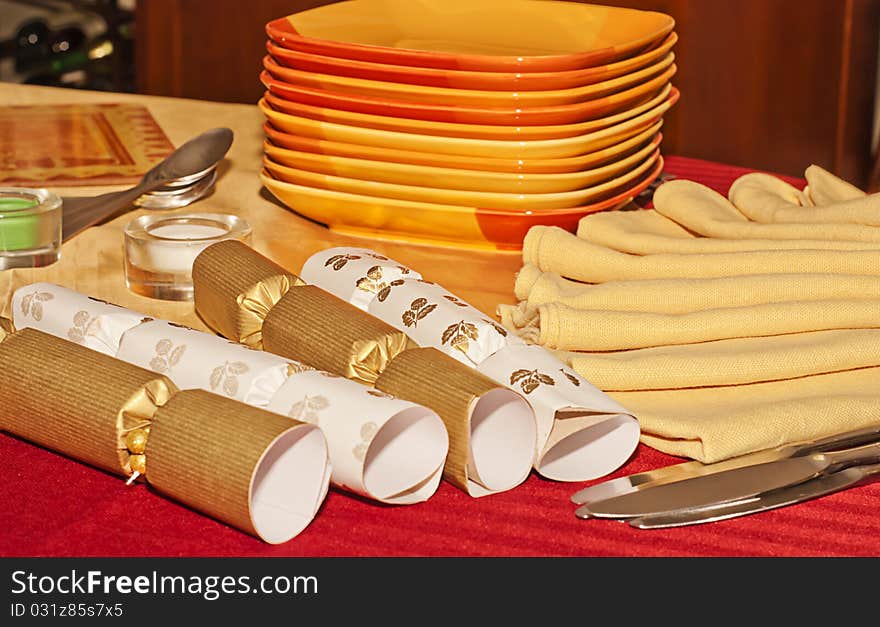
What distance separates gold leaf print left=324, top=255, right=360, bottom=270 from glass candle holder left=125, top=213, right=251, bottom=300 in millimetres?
130

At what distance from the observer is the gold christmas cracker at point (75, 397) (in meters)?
0.61

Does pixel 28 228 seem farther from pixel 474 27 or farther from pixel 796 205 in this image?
pixel 796 205

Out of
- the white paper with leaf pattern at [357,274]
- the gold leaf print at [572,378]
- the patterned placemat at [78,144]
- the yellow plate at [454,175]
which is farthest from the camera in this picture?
the patterned placemat at [78,144]

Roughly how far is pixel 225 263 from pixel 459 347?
0.18 meters

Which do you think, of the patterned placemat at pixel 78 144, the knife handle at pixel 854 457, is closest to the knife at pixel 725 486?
the knife handle at pixel 854 457

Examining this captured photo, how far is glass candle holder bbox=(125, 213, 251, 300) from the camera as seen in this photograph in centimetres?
89

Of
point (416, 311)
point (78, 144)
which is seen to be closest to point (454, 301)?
point (416, 311)

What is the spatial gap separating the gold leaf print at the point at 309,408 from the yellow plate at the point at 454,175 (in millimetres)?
418

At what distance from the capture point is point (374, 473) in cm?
60

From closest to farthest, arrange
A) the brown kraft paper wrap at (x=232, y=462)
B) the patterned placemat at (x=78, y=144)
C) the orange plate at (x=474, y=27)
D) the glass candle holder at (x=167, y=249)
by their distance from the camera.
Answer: the brown kraft paper wrap at (x=232, y=462) → the glass candle holder at (x=167, y=249) → the orange plate at (x=474, y=27) → the patterned placemat at (x=78, y=144)

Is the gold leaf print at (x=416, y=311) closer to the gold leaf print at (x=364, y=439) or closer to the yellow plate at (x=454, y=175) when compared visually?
the gold leaf print at (x=364, y=439)

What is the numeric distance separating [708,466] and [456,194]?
1.34ft

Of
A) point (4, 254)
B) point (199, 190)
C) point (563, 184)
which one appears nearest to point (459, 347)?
point (563, 184)
